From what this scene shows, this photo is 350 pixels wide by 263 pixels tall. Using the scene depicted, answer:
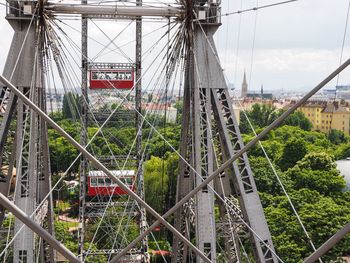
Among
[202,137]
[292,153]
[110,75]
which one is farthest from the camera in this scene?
[292,153]

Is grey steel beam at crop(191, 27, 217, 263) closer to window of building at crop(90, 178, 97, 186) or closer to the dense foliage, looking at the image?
the dense foliage

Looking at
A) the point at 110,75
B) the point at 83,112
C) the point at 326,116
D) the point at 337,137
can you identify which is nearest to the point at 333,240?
the point at 110,75

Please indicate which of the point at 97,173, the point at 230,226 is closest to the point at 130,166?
the point at 97,173

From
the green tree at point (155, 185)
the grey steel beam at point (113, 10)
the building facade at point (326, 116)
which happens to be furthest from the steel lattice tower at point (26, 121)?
the building facade at point (326, 116)

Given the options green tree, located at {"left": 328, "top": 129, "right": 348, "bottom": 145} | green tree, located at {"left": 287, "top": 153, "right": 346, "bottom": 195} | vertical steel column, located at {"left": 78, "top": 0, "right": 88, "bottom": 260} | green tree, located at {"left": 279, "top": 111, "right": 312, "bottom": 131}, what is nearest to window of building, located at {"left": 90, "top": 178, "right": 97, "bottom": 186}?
vertical steel column, located at {"left": 78, "top": 0, "right": 88, "bottom": 260}

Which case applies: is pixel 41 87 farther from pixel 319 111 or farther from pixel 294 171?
pixel 319 111

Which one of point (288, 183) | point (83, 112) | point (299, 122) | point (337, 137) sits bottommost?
point (337, 137)

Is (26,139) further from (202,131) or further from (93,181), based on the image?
(93,181)
